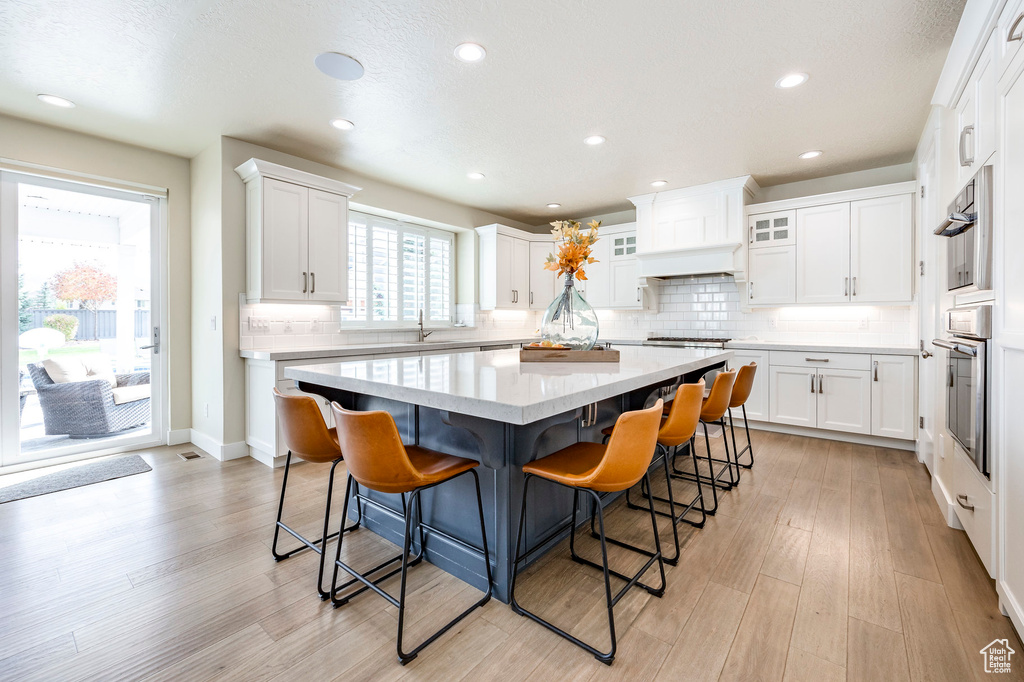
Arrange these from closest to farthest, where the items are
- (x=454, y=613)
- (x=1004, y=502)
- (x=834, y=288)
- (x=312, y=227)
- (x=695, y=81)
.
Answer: (x=1004, y=502), (x=454, y=613), (x=695, y=81), (x=312, y=227), (x=834, y=288)

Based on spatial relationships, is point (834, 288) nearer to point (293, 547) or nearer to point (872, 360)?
point (872, 360)

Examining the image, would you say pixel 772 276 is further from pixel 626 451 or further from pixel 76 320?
pixel 76 320

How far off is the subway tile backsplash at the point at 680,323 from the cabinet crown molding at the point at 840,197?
85cm

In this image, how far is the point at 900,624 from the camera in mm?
1623

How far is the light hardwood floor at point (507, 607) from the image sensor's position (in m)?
1.44

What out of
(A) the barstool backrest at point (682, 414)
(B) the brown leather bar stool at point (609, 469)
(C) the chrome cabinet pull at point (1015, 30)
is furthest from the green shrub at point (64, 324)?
(C) the chrome cabinet pull at point (1015, 30)

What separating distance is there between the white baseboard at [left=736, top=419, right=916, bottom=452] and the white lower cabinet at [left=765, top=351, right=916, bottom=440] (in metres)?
0.10

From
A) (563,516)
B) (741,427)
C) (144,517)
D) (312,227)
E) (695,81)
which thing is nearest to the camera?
(563,516)

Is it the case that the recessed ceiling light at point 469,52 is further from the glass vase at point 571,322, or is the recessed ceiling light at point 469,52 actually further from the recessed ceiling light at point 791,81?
the recessed ceiling light at point 791,81

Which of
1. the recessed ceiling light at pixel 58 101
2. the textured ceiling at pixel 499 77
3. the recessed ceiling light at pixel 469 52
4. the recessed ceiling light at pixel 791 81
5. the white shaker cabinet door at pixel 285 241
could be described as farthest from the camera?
the white shaker cabinet door at pixel 285 241

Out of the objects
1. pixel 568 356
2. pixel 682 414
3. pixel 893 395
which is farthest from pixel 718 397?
pixel 893 395

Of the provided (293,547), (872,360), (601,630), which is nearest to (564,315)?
(601,630)

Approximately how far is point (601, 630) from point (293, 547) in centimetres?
149

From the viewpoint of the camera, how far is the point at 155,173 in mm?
3859
